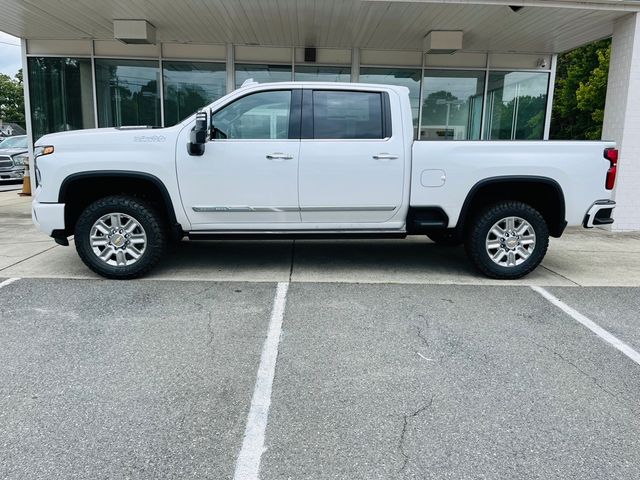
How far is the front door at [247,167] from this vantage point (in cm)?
556

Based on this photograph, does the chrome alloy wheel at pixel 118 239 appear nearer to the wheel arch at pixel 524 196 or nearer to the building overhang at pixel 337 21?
the wheel arch at pixel 524 196

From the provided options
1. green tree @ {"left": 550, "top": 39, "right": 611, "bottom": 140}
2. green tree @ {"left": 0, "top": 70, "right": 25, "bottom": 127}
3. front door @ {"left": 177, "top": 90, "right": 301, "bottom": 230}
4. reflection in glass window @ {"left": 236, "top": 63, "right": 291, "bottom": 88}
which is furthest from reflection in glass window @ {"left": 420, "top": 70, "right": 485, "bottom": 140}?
green tree @ {"left": 0, "top": 70, "right": 25, "bottom": 127}

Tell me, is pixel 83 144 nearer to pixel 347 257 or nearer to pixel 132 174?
pixel 132 174

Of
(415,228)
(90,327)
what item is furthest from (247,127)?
(90,327)

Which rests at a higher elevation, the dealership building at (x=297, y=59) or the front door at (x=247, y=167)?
the dealership building at (x=297, y=59)

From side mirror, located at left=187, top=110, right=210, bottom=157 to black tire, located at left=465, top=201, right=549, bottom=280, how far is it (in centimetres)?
308

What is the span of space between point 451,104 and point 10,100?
77.1m

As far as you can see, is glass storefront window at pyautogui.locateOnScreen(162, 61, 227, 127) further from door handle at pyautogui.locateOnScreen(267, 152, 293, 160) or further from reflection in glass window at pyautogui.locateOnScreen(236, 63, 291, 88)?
door handle at pyautogui.locateOnScreen(267, 152, 293, 160)

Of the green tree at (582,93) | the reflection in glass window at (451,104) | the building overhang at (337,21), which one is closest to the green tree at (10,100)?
the green tree at (582,93)

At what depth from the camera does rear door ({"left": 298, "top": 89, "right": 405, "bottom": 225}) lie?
18.6 ft

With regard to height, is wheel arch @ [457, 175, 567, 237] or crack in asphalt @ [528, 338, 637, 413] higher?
wheel arch @ [457, 175, 567, 237]

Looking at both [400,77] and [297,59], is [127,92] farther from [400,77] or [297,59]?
[400,77]

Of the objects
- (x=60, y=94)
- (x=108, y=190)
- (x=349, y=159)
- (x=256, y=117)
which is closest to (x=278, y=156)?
(x=256, y=117)

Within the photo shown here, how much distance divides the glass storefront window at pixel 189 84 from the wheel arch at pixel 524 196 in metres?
8.03
